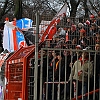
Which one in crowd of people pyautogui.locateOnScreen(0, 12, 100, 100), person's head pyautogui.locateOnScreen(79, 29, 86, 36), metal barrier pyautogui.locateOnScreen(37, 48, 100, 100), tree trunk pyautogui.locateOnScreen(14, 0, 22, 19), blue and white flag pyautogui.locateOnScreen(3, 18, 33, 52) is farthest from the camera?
tree trunk pyautogui.locateOnScreen(14, 0, 22, 19)

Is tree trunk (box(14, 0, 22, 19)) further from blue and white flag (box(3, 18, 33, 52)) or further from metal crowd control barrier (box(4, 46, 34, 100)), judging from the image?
metal crowd control barrier (box(4, 46, 34, 100))

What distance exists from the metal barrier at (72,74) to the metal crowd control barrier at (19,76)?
443 millimetres

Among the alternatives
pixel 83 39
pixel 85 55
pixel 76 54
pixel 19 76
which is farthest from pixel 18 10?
pixel 85 55

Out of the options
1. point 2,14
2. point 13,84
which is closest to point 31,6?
point 2,14

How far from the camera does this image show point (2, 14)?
27.6 metres

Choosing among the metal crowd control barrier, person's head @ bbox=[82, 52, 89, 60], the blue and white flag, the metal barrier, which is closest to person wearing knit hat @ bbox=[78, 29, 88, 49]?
the metal barrier

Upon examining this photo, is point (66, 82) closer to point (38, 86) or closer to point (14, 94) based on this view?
point (38, 86)

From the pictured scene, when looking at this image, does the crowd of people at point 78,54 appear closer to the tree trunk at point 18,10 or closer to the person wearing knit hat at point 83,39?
the person wearing knit hat at point 83,39

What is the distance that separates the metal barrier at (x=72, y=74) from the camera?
307 inches

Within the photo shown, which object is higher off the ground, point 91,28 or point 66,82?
point 91,28

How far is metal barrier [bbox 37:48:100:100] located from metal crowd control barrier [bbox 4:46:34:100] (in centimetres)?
44

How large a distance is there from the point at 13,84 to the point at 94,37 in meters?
2.50

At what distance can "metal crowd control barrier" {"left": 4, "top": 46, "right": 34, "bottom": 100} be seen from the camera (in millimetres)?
8391

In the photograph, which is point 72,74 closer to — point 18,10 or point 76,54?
point 76,54
